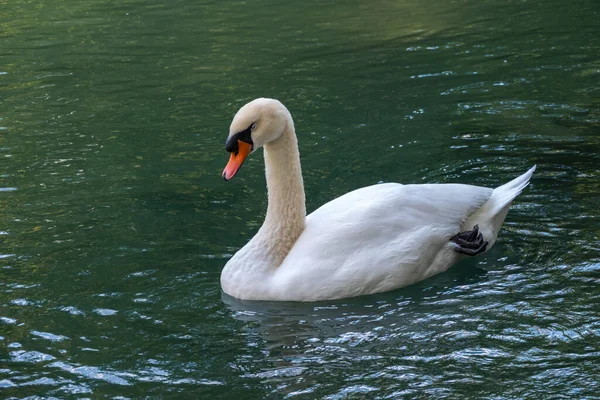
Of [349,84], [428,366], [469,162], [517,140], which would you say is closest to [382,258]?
[428,366]

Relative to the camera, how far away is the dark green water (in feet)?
20.9

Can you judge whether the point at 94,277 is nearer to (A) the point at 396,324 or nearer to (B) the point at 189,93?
(A) the point at 396,324

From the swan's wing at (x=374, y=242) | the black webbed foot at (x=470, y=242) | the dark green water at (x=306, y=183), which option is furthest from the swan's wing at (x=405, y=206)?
the dark green water at (x=306, y=183)

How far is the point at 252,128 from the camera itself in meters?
7.59

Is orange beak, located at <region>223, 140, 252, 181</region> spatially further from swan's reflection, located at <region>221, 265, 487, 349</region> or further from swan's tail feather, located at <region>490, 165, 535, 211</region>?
swan's tail feather, located at <region>490, 165, 535, 211</region>

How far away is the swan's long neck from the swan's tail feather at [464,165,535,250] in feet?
4.71

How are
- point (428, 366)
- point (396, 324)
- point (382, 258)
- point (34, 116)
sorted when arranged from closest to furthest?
point (428, 366), point (396, 324), point (382, 258), point (34, 116)

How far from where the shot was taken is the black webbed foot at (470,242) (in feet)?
25.7

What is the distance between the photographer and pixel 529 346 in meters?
6.32

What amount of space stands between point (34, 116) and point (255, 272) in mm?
6878

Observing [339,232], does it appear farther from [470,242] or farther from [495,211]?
[495,211]

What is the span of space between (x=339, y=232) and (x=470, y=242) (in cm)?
111

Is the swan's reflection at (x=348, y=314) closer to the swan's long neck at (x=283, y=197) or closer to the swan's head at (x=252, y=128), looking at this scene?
the swan's long neck at (x=283, y=197)

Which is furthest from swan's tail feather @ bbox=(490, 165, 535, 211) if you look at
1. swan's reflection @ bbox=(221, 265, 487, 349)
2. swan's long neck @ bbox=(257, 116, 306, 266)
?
swan's long neck @ bbox=(257, 116, 306, 266)
